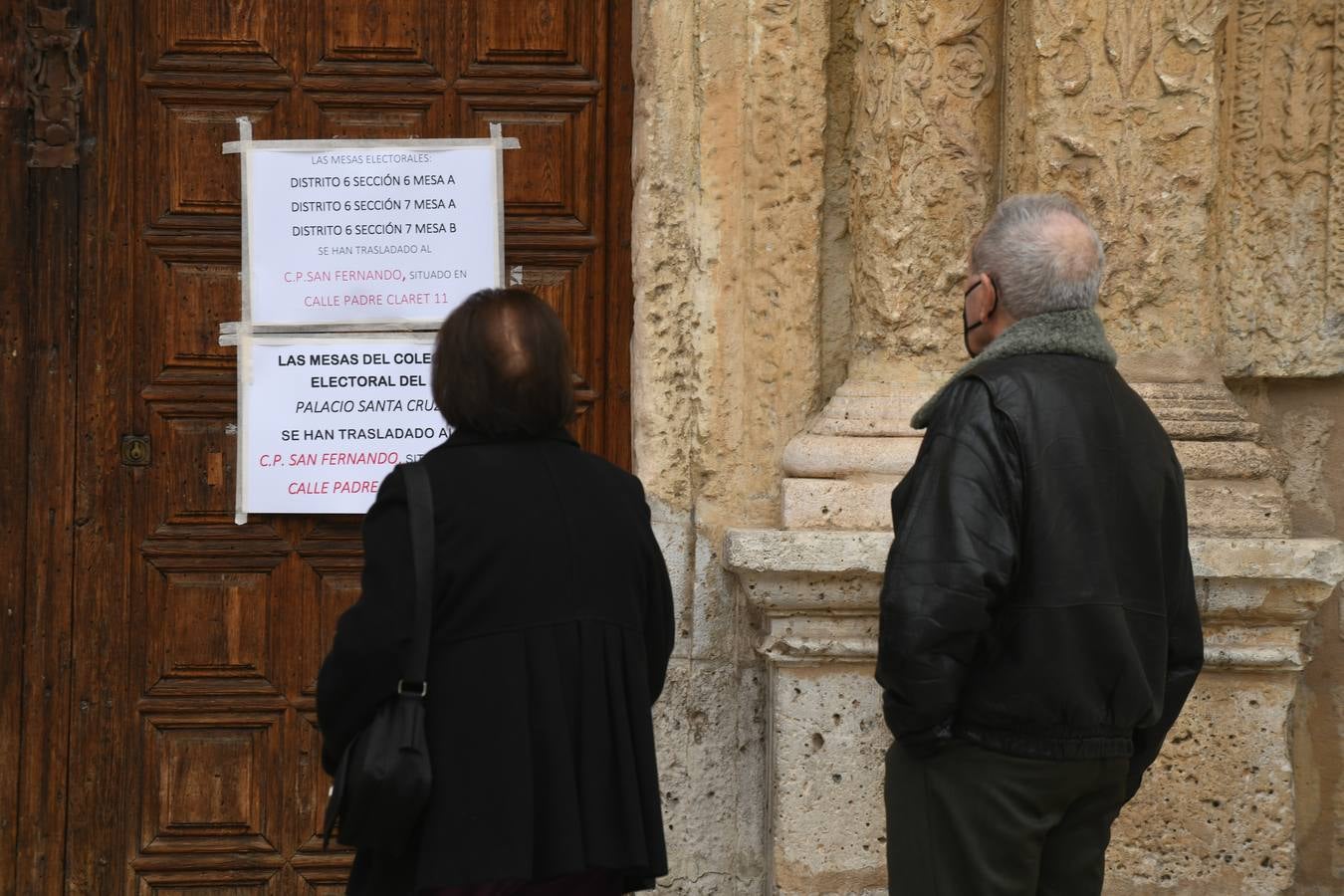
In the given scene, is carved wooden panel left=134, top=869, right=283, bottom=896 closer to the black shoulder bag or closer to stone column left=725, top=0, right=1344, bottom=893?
stone column left=725, top=0, right=1344, bottom=893

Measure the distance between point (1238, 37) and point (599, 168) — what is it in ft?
5.31

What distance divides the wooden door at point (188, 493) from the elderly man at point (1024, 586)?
190cm

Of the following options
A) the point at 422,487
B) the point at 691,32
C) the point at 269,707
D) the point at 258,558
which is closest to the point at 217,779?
the point at 269,707

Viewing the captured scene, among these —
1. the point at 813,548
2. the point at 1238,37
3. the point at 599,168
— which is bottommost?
the point at 813,548

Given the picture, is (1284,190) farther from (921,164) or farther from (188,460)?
(188,460)

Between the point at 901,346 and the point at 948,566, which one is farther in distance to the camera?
the point at 901,346

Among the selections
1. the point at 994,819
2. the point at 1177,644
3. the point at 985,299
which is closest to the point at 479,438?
the point at 985,299

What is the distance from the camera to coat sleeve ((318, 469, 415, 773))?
216 centimetres

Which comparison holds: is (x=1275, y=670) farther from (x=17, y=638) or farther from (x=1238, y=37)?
(x=17, y=638)

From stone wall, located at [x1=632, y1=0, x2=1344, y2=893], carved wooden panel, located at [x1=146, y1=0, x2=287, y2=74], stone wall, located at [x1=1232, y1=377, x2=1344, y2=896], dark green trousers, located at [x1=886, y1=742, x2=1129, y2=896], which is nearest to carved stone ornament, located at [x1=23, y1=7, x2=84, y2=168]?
carved wooden panel, located at [x1=146, y1=0, x2=287, y2=74]

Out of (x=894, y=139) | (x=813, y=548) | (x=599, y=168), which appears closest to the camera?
(x=813, y=548)

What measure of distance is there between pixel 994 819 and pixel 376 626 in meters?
1.01

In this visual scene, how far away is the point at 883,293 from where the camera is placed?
3.67 meters

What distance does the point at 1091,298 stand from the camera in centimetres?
248
